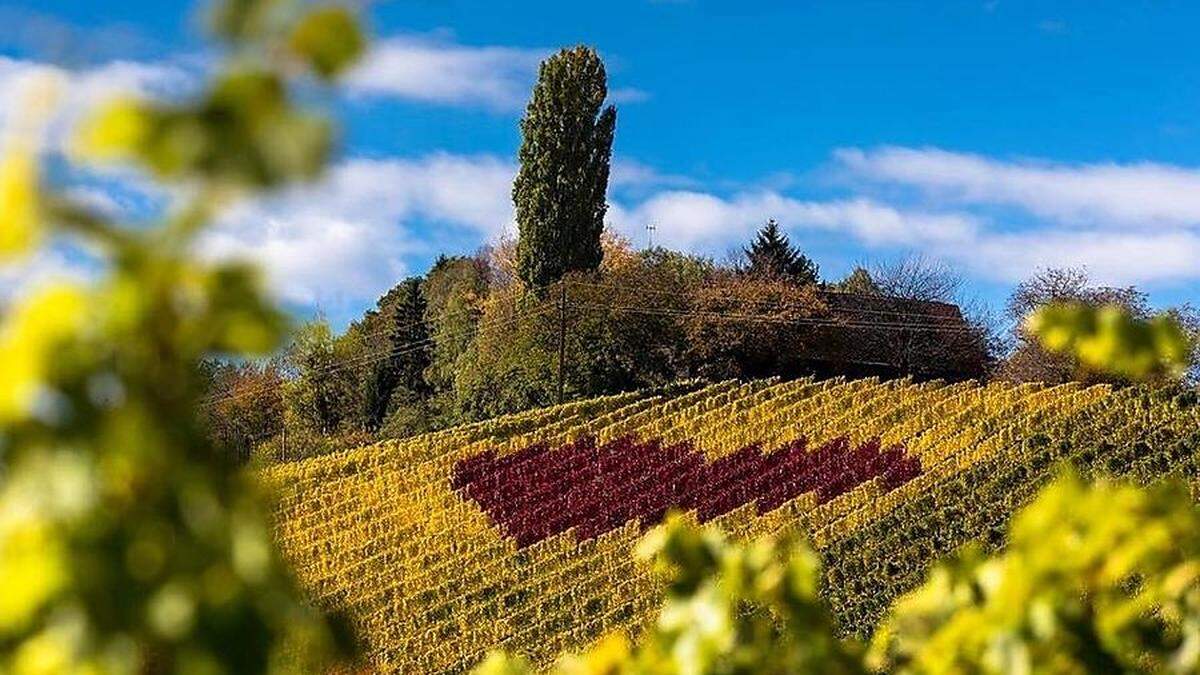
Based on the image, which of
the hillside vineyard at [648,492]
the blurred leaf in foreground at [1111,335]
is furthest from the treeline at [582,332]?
the blurred leaf in foreground at [1111,335]

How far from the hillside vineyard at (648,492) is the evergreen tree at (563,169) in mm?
9509

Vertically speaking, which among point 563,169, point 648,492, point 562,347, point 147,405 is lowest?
point 648,492

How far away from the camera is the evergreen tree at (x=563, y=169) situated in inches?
1141

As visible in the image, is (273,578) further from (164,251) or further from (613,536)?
(613,536)

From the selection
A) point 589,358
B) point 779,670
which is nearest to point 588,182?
point 589,358

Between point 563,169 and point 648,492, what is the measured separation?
590 inches

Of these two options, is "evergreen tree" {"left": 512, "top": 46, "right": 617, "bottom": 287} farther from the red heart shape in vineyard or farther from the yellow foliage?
the yellow foliage

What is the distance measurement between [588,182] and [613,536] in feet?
53.6

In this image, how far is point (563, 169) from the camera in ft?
96.5

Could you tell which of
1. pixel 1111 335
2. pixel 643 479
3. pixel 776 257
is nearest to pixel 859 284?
pixel 776 257

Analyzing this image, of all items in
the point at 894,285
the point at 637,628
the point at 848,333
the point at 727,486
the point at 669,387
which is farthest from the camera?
the point at 894,285

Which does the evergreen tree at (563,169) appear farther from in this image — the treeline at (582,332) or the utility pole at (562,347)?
the utility pole at (562,347)

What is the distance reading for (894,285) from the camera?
35.6 meters

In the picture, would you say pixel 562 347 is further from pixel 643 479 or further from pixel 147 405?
pixel 147 405
